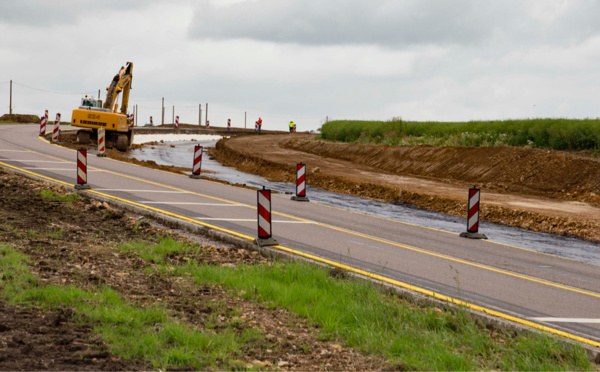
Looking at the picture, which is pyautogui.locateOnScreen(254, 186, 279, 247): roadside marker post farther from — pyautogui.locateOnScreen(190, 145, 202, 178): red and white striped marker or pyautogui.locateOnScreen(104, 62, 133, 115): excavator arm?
pyautogui.locateOnScreen(104, 62, 133, 115): excavator arm

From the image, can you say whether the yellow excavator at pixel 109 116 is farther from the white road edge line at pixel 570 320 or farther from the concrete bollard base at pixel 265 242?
the white road edge line at pixel 570 320

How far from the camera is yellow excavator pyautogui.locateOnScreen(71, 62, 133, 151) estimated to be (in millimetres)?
34125

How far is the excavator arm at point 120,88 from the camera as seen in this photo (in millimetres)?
35562

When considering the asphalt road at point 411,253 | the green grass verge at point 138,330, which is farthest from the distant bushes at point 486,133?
the green grass verge at point 138,330

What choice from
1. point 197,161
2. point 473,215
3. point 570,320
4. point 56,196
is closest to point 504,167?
point 197,161

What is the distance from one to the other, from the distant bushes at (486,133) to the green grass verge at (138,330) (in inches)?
984

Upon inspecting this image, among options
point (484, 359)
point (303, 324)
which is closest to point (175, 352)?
Result: point (303, 324)

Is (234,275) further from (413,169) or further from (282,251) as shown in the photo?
(413,169)

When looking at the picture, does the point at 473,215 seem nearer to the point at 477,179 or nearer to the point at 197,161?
the point at 197,161

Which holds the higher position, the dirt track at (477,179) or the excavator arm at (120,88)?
the excavator arm at (120,88)

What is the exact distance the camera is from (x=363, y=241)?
12469 mm

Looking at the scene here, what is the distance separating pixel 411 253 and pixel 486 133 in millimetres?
22731

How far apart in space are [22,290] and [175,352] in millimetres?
2511

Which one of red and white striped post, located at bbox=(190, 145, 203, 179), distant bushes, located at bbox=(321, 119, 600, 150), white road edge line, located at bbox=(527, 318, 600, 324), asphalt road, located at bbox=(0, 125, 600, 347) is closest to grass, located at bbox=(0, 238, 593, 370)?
asphalt road, located at bbox=(0, 125, 600, 347)
